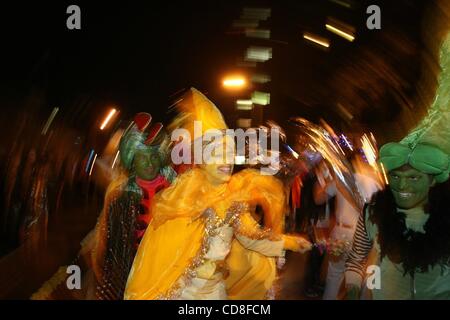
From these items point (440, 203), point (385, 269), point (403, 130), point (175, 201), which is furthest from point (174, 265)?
point (403, 130)

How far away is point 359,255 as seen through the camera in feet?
12.3

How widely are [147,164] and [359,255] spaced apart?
167cm

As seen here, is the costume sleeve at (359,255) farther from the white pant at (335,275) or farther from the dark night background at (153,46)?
the dark night background at (153,46)

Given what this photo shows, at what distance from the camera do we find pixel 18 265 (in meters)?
4.58

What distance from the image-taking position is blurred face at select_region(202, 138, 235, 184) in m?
3.54

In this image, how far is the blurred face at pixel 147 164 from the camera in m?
4.35

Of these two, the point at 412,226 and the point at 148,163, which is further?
the point at 148,163

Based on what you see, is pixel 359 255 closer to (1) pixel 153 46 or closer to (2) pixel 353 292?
(2) pixel 353 292

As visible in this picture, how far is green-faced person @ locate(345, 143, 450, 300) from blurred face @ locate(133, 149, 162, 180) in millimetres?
1606

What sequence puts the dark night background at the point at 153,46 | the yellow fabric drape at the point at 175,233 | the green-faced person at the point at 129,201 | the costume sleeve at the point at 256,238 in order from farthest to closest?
the green-faced person at the point at 129,201, the dark night background at the point at 153,46, the costume sleeve at the point at 256,238, the yellow fabric drape at the point at 175,233

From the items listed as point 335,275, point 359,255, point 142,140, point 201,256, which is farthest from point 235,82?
point 335,275

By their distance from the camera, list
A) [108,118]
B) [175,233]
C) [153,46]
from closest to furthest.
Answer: [175,233] < [153,46] < [108,118]

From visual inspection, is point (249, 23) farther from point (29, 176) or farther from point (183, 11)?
point (29, 176)

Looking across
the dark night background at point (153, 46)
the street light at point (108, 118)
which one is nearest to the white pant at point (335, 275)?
the dark night background at point (153, 46)
